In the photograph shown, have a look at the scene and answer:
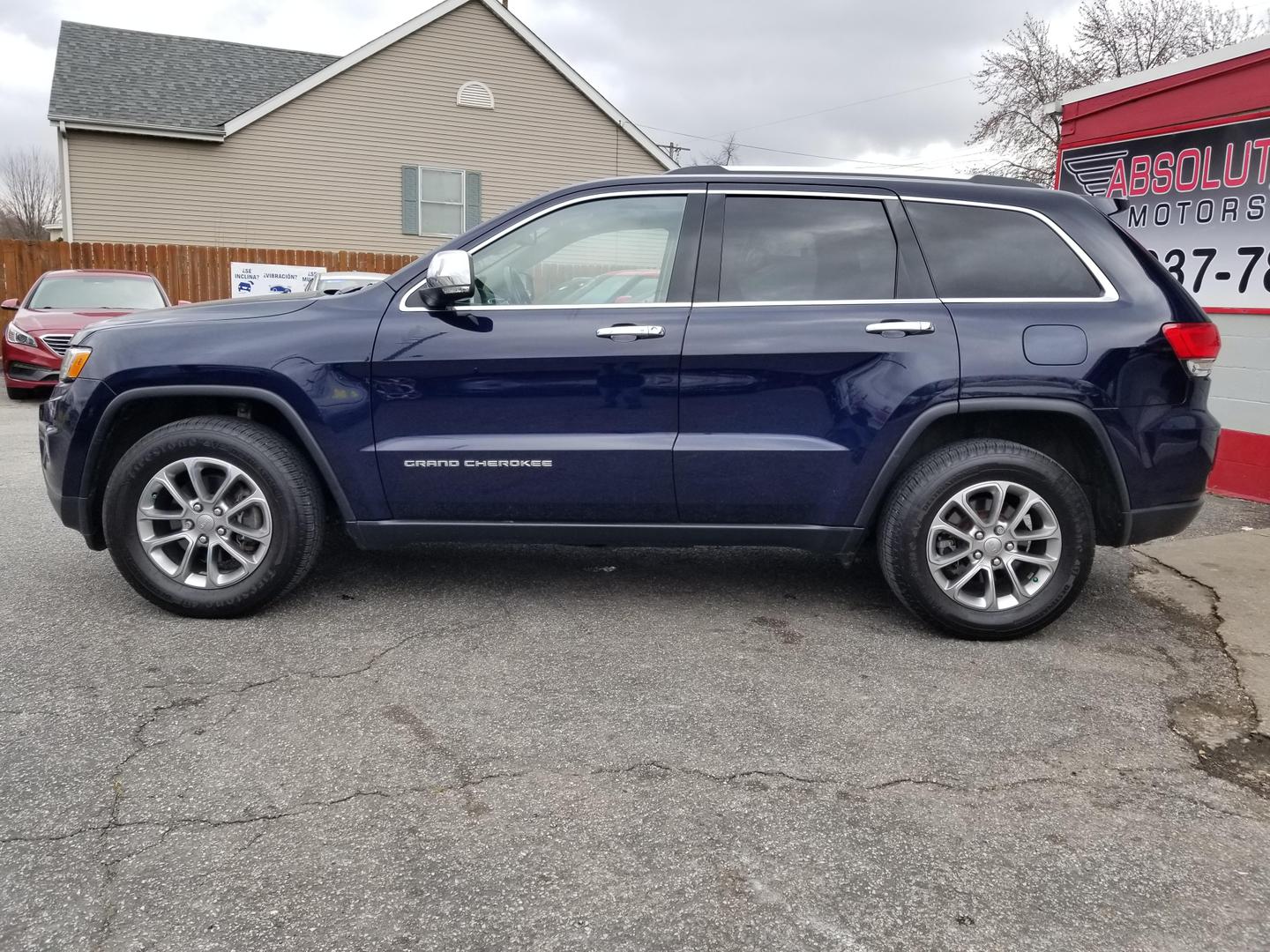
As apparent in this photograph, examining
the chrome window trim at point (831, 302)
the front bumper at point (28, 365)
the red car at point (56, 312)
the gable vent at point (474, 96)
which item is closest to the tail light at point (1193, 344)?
the chrome window trim at point (831, 302)

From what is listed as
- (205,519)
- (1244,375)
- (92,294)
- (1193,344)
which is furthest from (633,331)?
(92,294)

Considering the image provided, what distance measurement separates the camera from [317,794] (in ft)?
9.09

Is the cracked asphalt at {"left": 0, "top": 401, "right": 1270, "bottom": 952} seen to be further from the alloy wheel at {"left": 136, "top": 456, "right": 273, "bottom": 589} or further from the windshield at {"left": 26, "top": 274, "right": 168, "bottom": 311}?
the windshield at {"left": 26, "top": 274, "right": 168, "bottom": 311}

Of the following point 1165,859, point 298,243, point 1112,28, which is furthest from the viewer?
point 1112,28

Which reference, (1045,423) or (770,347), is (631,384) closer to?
(770,347)

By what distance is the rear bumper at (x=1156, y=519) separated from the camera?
13.3 feet

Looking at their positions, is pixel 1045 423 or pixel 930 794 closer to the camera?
pixel 930 794

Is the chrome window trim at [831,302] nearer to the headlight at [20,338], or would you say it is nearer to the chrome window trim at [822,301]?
the chrome window trim at [822,301]

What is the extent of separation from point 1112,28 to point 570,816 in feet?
107

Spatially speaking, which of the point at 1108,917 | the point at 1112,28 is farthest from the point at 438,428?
the point at 1112,28

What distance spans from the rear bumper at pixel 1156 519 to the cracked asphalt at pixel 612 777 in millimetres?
461

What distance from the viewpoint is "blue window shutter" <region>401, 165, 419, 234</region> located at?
2123 cm

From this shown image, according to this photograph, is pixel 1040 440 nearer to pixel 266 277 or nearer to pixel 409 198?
pixel 266 277

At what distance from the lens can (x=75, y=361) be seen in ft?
13.6
